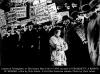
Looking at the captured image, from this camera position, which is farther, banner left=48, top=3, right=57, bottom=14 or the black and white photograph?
banner left=48, top=3, right=57, bottom=14

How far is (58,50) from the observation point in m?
3.39

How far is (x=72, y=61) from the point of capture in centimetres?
336

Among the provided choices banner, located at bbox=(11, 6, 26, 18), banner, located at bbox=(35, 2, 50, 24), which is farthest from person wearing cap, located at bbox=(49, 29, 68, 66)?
banner, located at bbox=(11, 6, 26, 18)

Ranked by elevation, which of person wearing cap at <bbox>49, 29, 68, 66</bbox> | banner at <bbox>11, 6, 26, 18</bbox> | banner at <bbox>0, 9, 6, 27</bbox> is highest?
banner at <bbox>11, 6, 26, 18</bbox>

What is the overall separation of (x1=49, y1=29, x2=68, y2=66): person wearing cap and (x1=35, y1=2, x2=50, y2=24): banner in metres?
0.30

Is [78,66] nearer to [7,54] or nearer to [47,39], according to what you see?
[47,39]

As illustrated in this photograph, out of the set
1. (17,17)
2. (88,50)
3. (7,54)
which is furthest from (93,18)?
(7,54)

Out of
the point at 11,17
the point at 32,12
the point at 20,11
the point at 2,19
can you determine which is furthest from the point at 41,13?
the point at 2,19

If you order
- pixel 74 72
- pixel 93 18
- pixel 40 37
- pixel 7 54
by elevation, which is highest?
pixel 93 18

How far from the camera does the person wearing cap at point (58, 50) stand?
3.37 meters

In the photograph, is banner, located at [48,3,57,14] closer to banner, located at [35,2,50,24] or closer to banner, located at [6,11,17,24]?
banner, located at [35,2,50,24]

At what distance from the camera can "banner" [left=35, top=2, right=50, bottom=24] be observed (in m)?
3.47

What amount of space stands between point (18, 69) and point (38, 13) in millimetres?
825

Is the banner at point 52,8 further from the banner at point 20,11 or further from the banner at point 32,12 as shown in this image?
the banner at point 20,11
